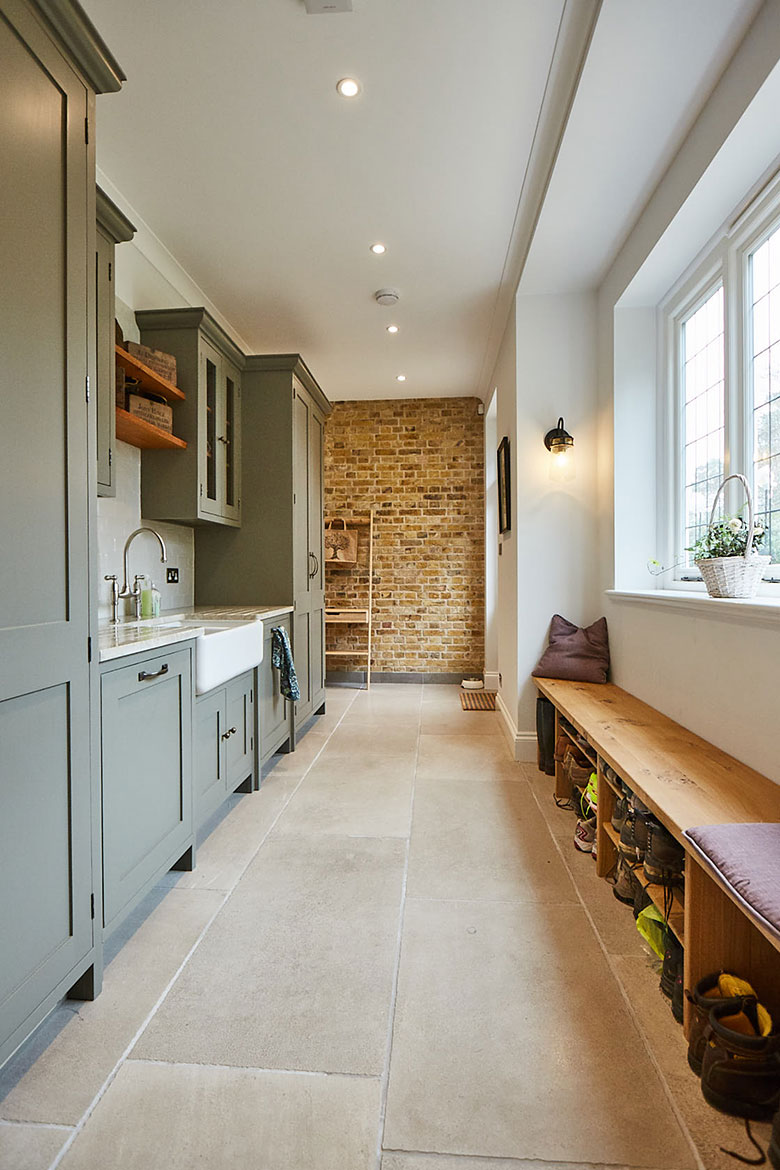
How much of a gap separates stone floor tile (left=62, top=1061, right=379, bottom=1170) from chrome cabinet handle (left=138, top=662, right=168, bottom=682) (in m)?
0.92

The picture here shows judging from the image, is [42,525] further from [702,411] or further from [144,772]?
[702,411]

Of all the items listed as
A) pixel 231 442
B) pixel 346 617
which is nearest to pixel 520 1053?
pixel 231 442

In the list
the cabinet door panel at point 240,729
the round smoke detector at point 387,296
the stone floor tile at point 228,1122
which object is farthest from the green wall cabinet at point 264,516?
the stone floor tile at point 228,1122

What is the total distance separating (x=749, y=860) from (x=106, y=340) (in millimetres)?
2398

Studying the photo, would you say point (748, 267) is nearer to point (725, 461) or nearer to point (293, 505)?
point (725, 461)

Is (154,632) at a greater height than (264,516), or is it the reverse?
(264,516)

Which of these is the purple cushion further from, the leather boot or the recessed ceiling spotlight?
the recessed ceiling spotlight

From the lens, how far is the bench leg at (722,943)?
53.6 inches

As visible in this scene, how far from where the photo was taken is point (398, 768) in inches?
136

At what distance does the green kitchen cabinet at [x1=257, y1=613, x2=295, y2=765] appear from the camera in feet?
10.4

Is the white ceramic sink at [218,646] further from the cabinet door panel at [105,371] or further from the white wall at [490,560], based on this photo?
the white wall at [490,560]

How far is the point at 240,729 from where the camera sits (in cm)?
286

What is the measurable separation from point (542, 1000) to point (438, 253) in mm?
3344

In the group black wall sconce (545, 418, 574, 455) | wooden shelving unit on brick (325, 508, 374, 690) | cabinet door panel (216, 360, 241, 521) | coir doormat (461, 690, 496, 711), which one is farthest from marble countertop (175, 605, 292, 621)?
wooden shelving unit on brick (325, 508, 374, 690)
